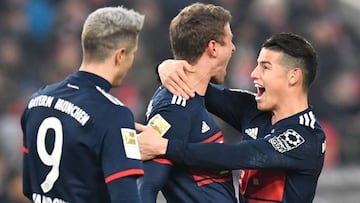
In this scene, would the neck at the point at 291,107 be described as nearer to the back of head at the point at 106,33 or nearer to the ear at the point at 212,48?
the ear at the point at 212,48

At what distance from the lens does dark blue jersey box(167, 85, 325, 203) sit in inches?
215

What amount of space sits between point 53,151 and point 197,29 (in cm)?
117

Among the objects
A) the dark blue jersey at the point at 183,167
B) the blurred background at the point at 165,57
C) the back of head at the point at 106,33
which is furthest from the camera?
the blurred background at the point at 165,57

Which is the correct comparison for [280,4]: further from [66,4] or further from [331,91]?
[66,4]

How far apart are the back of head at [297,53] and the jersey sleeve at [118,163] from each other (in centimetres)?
121

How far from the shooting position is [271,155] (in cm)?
549

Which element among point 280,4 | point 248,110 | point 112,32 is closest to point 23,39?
point 280,4

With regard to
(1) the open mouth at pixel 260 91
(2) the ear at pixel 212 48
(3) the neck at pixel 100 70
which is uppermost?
(2) the ear at pixel 212 48

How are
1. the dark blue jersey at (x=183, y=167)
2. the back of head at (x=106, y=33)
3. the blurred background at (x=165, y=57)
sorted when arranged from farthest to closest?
the blurred background at (x=165, y=57) → the dark blue jersey at (x=183, y=167) → the back of head at (x=106, y=33)

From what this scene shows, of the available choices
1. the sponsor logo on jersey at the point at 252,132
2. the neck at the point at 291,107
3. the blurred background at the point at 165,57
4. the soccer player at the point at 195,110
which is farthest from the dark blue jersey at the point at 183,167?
the blurred background at the point at 165,57

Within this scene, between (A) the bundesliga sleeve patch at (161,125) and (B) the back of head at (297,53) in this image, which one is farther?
(B) the back of head at (297,53)

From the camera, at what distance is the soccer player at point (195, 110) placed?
552 centimetres

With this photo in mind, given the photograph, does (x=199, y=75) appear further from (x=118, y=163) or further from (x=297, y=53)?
(x=118, y=163)

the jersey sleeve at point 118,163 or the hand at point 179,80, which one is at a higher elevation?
the hand at point 179,80
